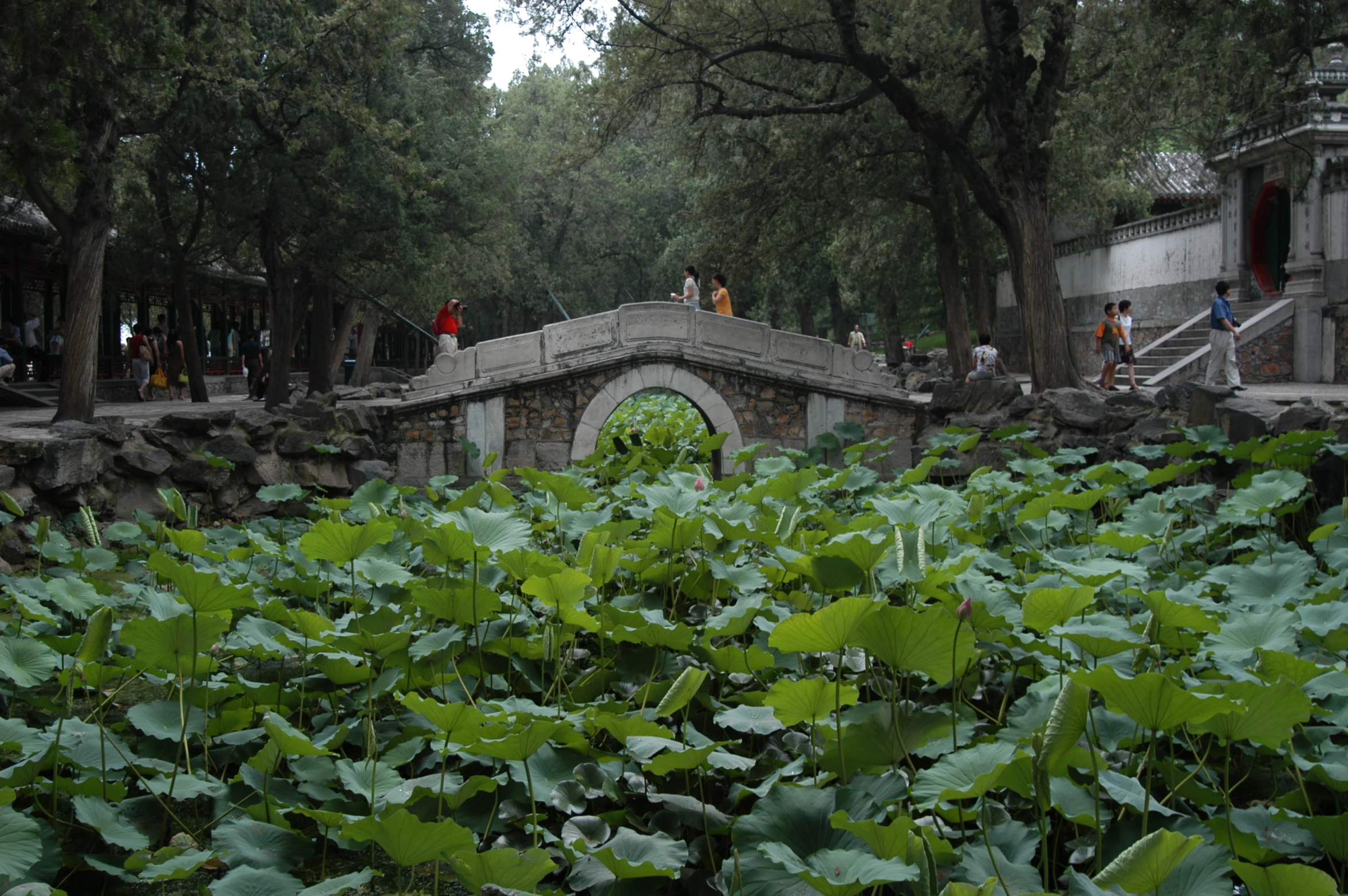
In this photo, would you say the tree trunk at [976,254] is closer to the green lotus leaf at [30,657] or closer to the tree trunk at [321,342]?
the tree trunk at [321,342]

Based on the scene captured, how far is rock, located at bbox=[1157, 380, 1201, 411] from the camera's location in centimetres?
1080

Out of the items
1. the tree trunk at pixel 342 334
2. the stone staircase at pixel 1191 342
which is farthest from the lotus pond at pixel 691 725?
the tree trunk at pixel 342 334

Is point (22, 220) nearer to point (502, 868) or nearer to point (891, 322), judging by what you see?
point (891, 322)

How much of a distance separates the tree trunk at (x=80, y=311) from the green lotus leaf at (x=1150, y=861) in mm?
11057

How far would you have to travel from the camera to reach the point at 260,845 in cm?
262

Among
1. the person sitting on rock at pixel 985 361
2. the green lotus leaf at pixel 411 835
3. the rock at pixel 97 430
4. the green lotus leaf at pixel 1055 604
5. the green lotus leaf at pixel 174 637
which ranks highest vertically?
the person sitting on rock at pixel 985 361

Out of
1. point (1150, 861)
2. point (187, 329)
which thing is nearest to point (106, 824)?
point (1150, 861)

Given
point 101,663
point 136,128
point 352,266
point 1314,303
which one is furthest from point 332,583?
point 1314,303

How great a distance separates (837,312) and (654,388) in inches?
677

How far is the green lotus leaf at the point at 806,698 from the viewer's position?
2617 millimetres

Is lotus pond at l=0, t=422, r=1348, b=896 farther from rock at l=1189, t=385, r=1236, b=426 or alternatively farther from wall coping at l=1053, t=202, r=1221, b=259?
wall coping at l=1053, t=202, r=1221, b=259

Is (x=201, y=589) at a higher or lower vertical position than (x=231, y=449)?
lower

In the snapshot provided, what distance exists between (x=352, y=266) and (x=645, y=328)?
4679 millimetres

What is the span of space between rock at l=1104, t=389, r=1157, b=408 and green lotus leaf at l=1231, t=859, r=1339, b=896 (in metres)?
9.91
